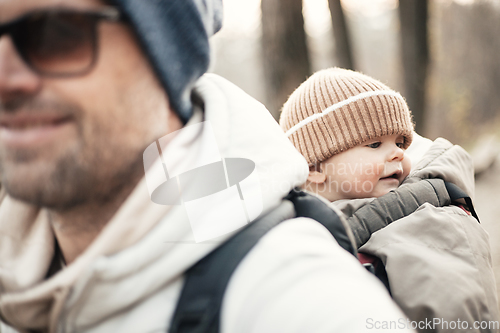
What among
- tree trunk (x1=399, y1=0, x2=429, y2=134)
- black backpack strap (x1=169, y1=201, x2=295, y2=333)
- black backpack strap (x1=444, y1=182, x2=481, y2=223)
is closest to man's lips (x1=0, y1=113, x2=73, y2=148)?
black backpack strap (x1=169, y1=201, x2=295, y2=333)

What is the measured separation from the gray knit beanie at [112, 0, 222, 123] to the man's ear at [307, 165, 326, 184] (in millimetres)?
1135

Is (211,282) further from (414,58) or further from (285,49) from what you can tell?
(414,58)

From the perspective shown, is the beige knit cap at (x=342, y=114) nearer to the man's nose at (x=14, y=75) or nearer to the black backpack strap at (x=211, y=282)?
the black backpack strap at (x=211, y=282)

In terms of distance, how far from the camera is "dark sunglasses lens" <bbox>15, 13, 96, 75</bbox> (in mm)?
887

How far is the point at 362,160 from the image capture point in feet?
6.59

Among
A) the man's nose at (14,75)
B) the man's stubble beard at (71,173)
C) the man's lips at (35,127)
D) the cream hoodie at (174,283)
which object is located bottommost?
the cream hoodie at (174,283)

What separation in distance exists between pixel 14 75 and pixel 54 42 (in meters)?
0.13

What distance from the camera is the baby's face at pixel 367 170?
1.97 metres

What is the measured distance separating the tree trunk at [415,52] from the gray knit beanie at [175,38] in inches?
227

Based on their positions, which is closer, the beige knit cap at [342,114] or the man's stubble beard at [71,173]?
the man's stubble beard at [71,173]

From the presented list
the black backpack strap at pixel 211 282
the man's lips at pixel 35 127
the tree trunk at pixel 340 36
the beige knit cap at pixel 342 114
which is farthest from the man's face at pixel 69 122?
the tree trunk at pixel 340 36

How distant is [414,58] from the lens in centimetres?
602

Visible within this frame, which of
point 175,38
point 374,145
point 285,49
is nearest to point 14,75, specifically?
point 175,38

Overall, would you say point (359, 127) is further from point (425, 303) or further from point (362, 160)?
point (425, 303)
